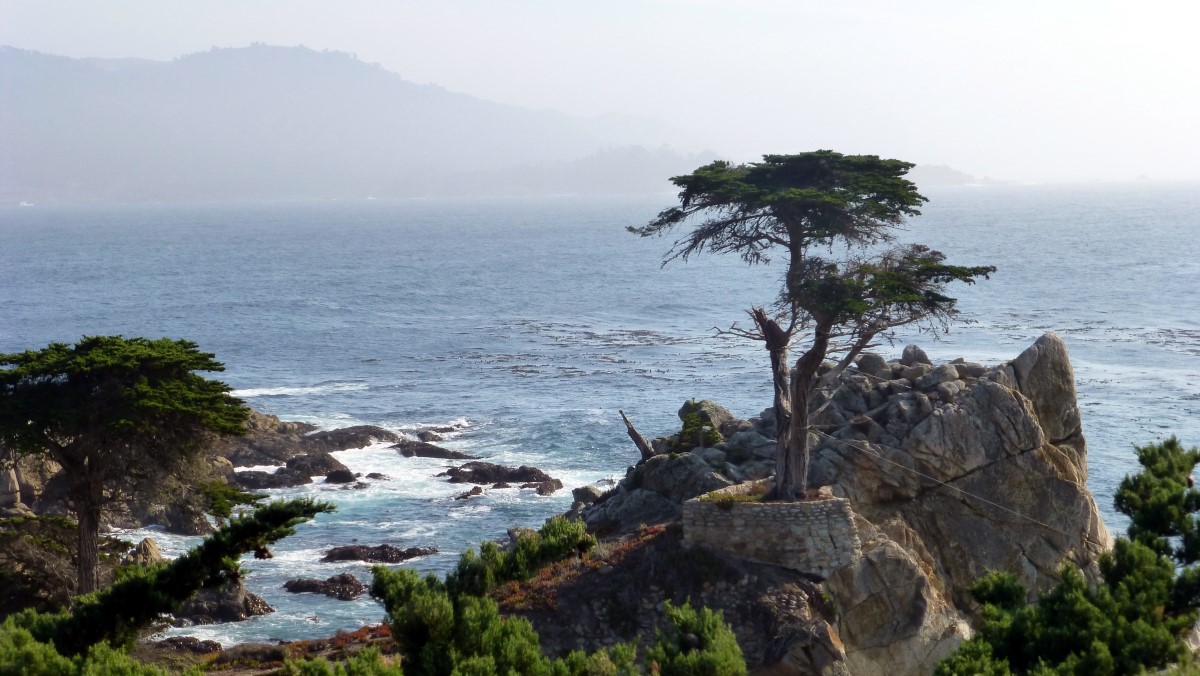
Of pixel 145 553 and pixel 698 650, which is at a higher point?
pixel 698 650

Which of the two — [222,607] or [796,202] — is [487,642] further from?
[222,607]

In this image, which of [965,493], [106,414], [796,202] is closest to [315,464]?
[106,414]

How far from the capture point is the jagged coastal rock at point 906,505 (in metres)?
24.5

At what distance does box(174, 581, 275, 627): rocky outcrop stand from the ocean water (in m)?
0.63

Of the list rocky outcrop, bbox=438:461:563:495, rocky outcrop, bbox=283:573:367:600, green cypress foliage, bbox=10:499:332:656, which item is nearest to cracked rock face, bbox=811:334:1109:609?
green cypress foliage, bbox=10:499:332:656

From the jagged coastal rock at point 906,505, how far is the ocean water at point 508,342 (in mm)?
11254

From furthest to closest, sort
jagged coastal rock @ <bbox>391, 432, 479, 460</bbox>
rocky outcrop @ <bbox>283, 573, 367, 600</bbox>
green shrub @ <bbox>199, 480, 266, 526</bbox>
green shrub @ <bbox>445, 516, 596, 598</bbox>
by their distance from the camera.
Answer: jagged coastal rock @ <bbox>391, 432, 479, 460</bbox>, rocky outcrop @ <bbox>283, 573, 367, 600</bbox>, green shrub @ <bbox>199, 480, 266, 526</bbox>, green shrub @ <bbox>445, 516, 596, 598</bbox>

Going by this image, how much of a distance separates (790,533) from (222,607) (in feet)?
56.7

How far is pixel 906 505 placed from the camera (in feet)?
93.0

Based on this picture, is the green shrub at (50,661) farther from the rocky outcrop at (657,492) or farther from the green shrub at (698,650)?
the rocky outcrop at (657,492)

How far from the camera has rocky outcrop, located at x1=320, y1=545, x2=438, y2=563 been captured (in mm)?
39312

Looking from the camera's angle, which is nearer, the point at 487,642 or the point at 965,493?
the point at 487,642

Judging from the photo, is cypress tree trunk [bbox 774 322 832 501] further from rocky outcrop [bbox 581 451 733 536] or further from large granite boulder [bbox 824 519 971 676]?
rocky outcrop [bbox 581 451 733 536]

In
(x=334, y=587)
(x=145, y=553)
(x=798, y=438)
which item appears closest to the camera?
(x=798, y=438)
